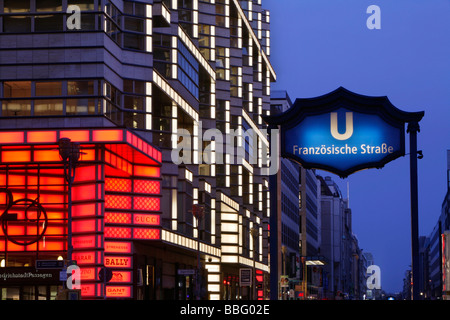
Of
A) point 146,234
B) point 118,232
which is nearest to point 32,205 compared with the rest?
point 118,232

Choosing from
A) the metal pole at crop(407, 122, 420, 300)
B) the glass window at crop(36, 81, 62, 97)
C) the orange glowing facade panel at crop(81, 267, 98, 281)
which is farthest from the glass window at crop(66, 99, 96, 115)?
the metal pole at crop(407, 122, 420, 300)

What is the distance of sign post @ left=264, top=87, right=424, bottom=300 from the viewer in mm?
22281

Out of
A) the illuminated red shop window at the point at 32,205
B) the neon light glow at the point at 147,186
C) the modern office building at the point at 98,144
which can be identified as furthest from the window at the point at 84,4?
the neon light glow at the point at 147,186

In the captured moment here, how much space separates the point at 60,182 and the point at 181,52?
1820cm

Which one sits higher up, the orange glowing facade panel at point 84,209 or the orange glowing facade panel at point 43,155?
the orange glowing facade panel at point 43,155

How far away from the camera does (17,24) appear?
Answer: 2144 inches

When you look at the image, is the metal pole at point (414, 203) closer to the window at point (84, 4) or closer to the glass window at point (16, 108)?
the window at point (84, 4)

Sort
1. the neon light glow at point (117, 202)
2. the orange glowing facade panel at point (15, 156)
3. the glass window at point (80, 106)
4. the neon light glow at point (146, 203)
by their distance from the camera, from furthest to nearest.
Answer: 1. the neon light glow at point (146, 203)
2. the neon light glow at point (117, 202)
3. the orange glowing facade panel at point (15, 156)
4. the glass window at point (80, 106)

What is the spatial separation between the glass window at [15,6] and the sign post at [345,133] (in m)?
35.2

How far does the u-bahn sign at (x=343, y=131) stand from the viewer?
73.3 feet

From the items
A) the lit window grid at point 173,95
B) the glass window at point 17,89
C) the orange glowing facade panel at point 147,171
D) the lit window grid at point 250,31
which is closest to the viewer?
the glass window at point 17,89

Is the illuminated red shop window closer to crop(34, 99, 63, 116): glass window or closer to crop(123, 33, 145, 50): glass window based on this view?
crop(34, 99, 63, 116): glass window

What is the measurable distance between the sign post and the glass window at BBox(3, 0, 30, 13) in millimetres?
35226
